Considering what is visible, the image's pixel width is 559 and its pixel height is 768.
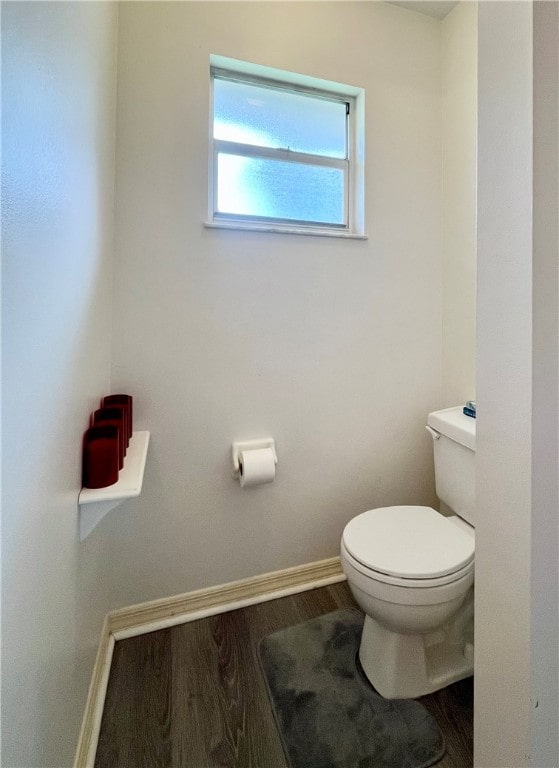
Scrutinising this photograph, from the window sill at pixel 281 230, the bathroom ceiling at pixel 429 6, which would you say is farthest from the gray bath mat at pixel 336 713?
the bathroom ceiling at pixel 429 6

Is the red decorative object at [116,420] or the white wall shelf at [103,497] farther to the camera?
the red decorative object at [116,420]

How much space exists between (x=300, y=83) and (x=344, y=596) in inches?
88.7

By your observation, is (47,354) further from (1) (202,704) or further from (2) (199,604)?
(2) (199,604)

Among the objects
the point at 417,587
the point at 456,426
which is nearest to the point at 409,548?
the point at 417,587

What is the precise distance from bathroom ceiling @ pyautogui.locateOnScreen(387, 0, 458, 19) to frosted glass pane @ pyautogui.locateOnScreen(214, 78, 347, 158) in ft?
1.64

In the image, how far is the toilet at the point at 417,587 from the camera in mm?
1015

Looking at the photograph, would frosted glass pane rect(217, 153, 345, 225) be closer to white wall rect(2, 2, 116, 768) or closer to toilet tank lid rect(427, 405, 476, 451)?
white wall rect(2, 2, 116, 768)

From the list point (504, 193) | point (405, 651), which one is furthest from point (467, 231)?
point (405, 651)

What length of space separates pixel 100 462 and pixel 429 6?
2.33 meters

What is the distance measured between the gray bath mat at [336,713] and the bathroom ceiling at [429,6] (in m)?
2.68

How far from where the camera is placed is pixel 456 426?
1346 mm

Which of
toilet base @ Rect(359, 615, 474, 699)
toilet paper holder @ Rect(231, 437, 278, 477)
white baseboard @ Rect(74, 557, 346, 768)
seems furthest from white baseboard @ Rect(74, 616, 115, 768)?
toilet base @ Rect(359, 615, 474, 699)

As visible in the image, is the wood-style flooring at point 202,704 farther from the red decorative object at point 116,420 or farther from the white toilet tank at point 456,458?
the red decorative object at point 116,420

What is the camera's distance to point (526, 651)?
562 mm
